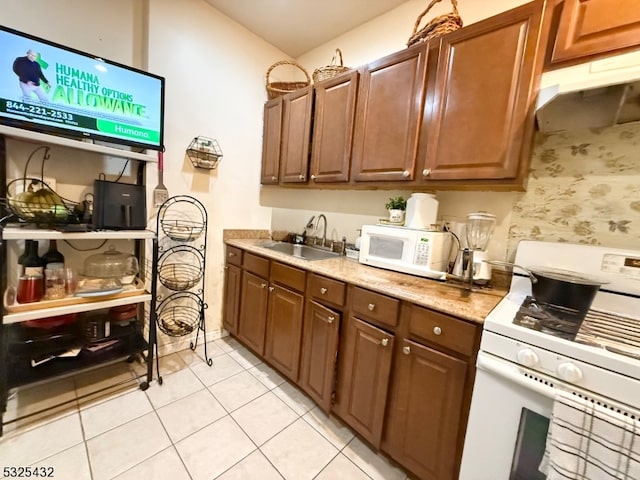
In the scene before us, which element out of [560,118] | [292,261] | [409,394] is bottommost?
[409,394]

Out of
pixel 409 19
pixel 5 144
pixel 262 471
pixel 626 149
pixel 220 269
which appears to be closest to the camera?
pixel 626 149

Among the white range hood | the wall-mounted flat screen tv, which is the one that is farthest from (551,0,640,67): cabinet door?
the wall-mounted flat screen tv

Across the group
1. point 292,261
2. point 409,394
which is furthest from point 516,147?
point 292,261

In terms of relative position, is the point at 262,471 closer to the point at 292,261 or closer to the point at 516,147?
the point at 292,261

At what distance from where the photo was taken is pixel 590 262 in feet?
3.71

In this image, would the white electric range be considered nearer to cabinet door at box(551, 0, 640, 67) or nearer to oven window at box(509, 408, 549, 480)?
oven window at box(509, 408, 549, 480)

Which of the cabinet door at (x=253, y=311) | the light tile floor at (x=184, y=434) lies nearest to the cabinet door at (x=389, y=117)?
the cabinet door at (x=253, y=311)

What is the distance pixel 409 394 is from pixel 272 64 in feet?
9.33

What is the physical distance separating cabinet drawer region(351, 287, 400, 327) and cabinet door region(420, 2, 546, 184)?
28.1 inches

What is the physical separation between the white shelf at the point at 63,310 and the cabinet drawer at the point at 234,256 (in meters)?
0.70

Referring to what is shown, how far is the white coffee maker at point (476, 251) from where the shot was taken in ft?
4.29

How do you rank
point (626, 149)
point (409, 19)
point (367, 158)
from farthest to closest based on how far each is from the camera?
point (409, 19), point (367, 158), point (626, 149)

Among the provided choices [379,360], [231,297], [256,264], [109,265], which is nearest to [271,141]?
[256,264]

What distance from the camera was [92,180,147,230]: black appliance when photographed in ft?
4.84
